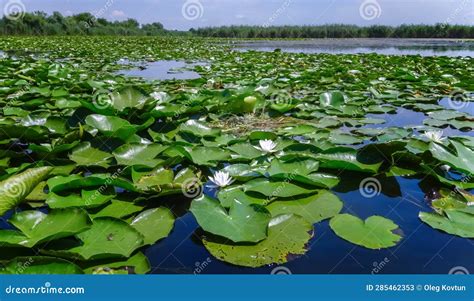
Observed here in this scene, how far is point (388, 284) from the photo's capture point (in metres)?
1.41

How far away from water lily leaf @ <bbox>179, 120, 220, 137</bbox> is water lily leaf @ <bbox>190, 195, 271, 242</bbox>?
1.08 metres

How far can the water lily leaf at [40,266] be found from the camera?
1.34m

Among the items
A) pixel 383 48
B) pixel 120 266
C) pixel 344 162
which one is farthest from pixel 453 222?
pixel 383 48

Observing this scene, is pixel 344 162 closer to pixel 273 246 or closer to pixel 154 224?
pixel 273 246

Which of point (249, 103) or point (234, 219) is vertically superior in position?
point (249, 103)

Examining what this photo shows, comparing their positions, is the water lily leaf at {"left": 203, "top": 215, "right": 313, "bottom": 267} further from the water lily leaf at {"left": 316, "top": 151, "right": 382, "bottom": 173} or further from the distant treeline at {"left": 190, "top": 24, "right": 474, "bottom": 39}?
the distant treeline at {"left": 190, "top": 24, "right": 474, "bottom": 39}

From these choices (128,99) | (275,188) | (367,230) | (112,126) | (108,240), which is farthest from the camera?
(128,99)

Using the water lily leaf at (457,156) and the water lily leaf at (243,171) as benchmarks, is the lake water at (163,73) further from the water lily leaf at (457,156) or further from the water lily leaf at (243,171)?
the water lily leaf at (457,156)

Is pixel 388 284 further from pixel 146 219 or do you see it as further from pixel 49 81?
pixel 49 81

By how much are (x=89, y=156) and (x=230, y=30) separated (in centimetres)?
4606

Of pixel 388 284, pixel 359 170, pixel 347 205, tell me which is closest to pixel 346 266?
pixel 388 284

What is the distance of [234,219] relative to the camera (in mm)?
1689

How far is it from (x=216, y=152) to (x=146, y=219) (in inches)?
30.0

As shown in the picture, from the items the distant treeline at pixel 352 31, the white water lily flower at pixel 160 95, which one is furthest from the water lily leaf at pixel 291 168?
the distant treeline at pixel 352 31
